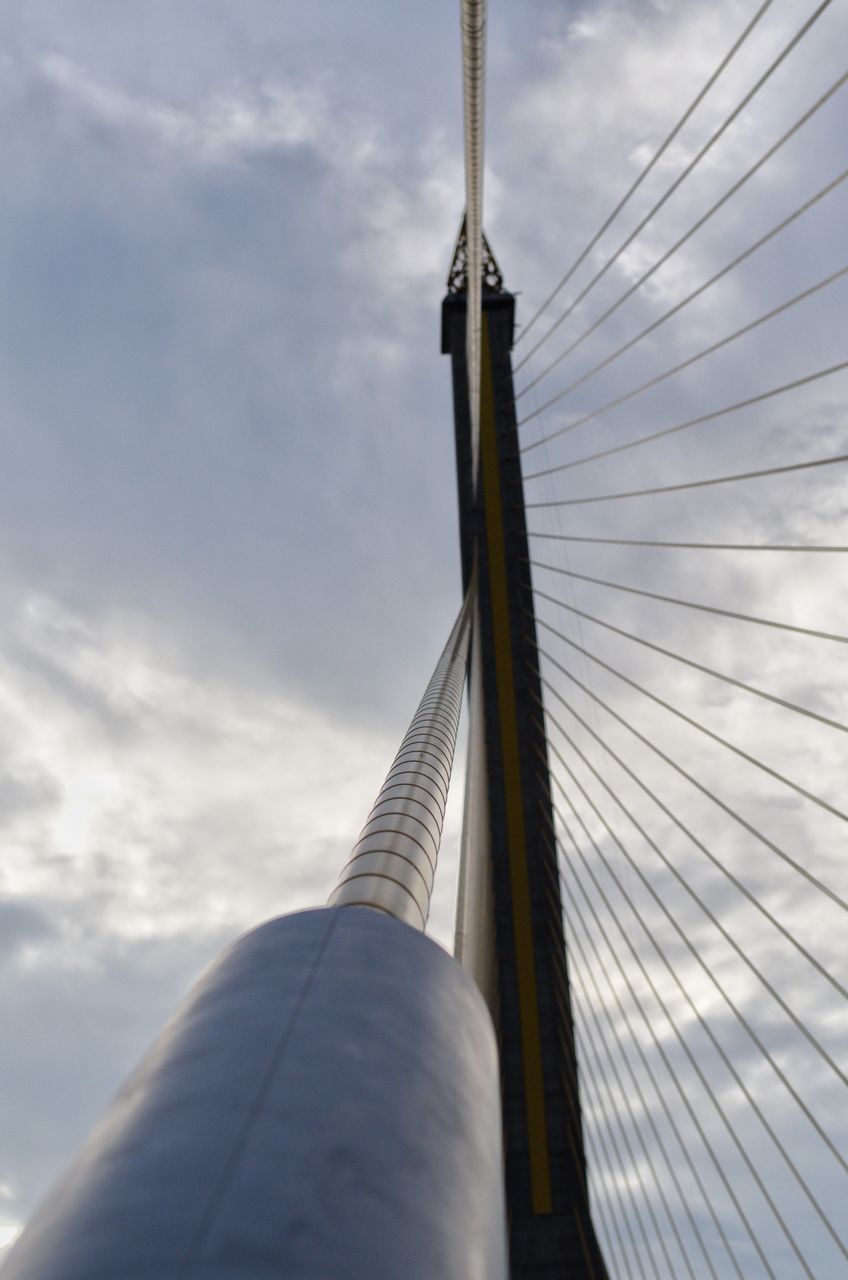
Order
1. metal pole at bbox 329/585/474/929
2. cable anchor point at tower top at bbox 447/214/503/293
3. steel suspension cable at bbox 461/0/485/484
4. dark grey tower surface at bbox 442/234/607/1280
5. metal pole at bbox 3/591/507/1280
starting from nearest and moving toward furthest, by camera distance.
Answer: metal pole at bbox 3/591/507/1280 < metal pole at bbox 329/585/474/929 < steel suspension cable at bbox 461/0/485/484 < dark grey tower surface at bbox 442/234/607/1280 < cable anchor point at tower top at bbox 447/214/503/293

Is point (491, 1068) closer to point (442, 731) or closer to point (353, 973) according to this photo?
point (353, 973)

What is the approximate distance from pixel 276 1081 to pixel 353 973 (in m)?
0.45

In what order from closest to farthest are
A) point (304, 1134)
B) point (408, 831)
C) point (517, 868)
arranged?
point (304, 1134), point (408, 831), point (517, 868)

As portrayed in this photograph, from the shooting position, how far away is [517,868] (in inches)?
661

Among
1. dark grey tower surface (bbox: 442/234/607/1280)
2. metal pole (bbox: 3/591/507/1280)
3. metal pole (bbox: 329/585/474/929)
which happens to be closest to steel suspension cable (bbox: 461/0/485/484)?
dark grey tower surface (bbox: 442/234/607/1280)

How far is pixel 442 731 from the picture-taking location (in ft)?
23.1

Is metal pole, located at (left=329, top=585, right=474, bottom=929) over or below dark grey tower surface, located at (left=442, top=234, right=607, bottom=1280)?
below

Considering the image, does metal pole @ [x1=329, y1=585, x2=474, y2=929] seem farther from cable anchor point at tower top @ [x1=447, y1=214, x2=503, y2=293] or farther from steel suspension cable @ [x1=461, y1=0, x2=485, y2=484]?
cable anchor point at tower top @ [x1=447, y1=214, x2=503, y2=293]

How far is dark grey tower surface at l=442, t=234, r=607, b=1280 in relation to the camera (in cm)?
1448

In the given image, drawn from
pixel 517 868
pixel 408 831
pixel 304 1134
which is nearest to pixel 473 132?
pixel 408 831

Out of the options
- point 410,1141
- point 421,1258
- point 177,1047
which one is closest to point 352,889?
point 177,1047

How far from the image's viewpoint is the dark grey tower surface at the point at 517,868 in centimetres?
1448

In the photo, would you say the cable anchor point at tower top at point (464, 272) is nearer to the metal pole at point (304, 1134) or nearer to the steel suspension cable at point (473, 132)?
the steel suspension cable at point (473, 132)

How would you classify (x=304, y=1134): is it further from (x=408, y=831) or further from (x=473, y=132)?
(x=473, y=132)
